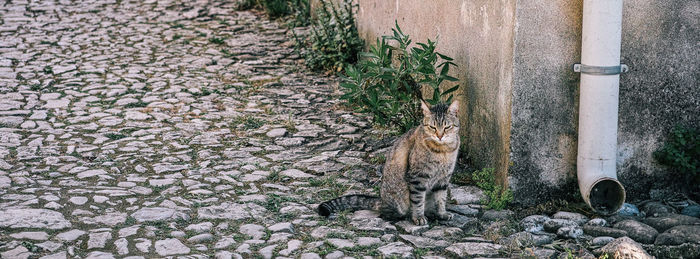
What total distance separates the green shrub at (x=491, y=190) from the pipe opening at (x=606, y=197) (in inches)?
23.2

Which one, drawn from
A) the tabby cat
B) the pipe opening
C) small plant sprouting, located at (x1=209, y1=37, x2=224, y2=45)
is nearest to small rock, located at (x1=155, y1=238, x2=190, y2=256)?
Answer: the tabby cat

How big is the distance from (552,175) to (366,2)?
463 centimetres

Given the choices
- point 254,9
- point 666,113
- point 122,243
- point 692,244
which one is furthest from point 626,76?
point 254,9

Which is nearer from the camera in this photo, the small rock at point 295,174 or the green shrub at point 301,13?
the small rock at point 295,174

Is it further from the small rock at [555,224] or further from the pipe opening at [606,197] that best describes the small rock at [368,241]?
the pipe opening at [606,197]

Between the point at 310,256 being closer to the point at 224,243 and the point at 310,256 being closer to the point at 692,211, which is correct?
the point at 224,243

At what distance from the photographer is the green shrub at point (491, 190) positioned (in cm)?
561

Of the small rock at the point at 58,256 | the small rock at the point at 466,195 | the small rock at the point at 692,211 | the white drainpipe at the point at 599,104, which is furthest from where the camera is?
the small rock at the point at 466,195

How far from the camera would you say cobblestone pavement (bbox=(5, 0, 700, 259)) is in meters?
4.96

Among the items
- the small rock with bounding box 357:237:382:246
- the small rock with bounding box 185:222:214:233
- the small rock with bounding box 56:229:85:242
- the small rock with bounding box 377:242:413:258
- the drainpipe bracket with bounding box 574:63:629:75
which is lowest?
the small rock with bounding box 377:242:413:258

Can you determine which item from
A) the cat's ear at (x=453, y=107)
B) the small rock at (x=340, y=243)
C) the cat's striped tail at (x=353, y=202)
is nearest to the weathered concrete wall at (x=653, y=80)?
the cat's ear at (x=453, y=107)

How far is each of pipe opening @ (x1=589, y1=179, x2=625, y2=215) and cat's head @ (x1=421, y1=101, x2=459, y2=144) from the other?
1088mm

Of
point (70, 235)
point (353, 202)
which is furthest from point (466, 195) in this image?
point (70, 235)

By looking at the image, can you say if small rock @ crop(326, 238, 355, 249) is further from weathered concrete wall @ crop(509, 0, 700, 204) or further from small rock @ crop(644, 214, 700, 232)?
small rock @ crop(644, 214, 700, 232)
